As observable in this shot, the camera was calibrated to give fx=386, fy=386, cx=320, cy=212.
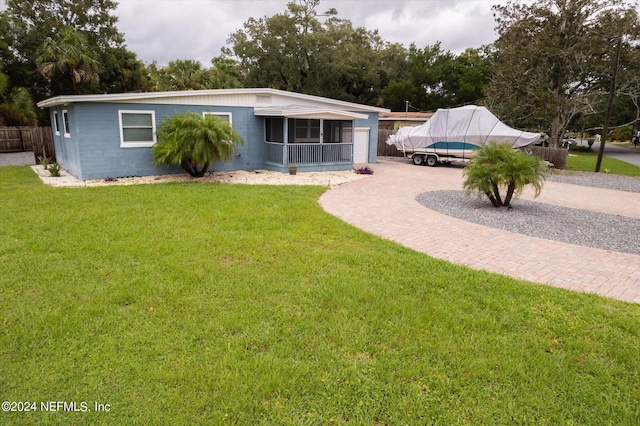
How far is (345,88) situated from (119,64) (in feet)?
66.4

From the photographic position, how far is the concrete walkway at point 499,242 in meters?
4.97

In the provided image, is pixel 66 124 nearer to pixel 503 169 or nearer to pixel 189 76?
pixel 503 169

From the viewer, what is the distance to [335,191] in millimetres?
11180

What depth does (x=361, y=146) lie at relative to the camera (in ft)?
63.0

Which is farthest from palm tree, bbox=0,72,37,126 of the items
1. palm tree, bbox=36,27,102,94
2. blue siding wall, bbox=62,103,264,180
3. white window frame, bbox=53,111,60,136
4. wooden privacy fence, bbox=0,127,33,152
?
blue siding wall, bbox=62,103,264,180

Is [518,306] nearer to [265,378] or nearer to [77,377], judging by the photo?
[265,378]

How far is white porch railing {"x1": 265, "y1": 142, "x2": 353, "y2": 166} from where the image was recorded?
584 inches

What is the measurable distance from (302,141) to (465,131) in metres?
7.60

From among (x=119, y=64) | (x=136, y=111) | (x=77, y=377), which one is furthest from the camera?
(x=119, y=64)

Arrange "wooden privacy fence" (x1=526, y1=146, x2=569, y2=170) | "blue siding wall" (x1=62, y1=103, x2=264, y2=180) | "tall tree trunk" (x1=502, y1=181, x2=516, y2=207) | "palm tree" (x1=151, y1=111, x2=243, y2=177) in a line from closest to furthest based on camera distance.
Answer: "tall tree trunk" (x1=502, y1=181, x2=516, y2=207)
"palm tree" (x1=151, y1=111, x2=243, y2=177)
"blue siding wall" (x1=62, y1=103, x2=264, y2=180)
"wooden privacy fence" (x1=526, y1=146, x2=569, y2=170)

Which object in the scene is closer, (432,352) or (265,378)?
(265,378)

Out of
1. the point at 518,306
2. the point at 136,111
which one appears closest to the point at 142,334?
the point at 518,306

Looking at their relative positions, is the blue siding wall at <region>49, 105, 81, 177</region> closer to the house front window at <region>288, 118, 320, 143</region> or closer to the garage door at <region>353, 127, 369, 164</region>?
the house front window at <region>288, 118, 320, 143</region>

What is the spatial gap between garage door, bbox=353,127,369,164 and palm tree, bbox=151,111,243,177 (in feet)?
27.0
